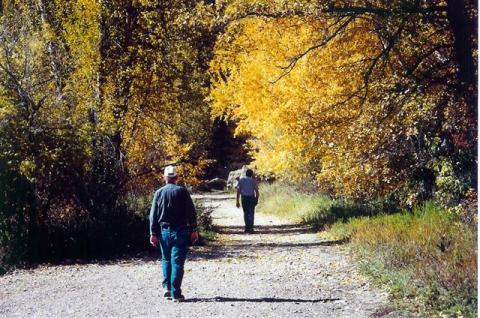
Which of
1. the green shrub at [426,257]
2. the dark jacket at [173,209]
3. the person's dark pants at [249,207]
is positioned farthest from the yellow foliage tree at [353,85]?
the dark jacket at [173,209]

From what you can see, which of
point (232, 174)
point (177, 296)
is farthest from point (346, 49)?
point (232, 174)

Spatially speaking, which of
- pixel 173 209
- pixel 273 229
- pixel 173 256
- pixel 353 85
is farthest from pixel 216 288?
pixel 273 229

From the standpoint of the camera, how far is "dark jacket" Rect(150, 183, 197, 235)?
945cm

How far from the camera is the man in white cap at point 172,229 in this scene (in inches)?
368

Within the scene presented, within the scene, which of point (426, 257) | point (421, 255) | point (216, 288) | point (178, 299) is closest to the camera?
point (178, 299)

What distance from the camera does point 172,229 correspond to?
31.0ft

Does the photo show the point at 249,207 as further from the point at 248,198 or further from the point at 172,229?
the point at 172,229

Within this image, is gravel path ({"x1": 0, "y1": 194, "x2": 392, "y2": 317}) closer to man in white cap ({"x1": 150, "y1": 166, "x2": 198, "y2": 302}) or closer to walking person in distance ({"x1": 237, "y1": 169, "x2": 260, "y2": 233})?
man in white cap ({"x1": 150, "y1": 166, "x2": 198, "y2": 302})

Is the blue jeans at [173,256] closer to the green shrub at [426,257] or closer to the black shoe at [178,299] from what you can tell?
the black shoe at [178,299]

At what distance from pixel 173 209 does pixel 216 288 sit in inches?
64.5

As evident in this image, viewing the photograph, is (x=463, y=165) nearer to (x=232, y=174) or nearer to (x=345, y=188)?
(x=345, y=188)

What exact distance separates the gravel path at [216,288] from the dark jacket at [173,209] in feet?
3.51

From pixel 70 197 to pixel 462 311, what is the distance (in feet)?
30.2

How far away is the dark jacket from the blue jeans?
122mm
